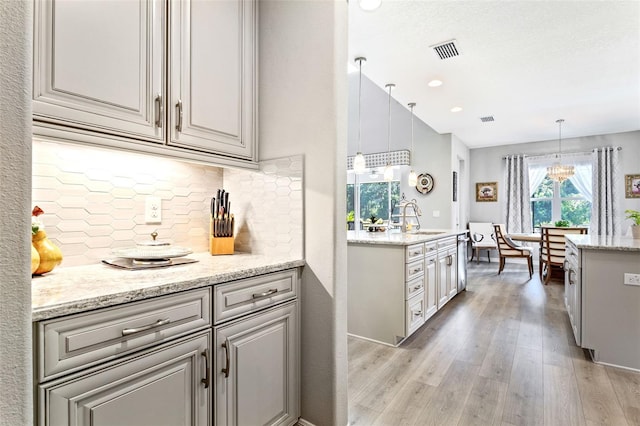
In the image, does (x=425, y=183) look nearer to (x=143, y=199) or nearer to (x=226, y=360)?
(x=143, y=199)

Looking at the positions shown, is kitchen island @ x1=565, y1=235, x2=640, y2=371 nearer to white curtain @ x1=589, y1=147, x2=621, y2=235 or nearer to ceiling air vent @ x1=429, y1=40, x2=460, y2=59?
ceiling air vent @ x1=429, y1=40, x2=460, y2=59

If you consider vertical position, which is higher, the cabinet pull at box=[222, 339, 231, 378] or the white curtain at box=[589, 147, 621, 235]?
the white curtain at box=[589, 147, 621, 235]

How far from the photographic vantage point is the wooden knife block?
1733 millimetres

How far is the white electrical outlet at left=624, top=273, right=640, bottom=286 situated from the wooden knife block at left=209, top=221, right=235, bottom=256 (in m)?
2.72

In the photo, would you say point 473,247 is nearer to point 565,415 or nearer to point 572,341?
point 572,341

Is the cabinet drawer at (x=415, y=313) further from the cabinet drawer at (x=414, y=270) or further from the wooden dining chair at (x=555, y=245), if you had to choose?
the wooden dining chair at (x=555, y=245)

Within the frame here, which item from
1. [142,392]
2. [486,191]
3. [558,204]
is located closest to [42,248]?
[142,392]

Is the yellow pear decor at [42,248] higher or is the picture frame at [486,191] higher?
the picture frame at [486,191]

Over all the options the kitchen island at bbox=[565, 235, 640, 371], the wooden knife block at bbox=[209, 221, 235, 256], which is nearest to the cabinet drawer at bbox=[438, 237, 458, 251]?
the kitchen island at bbox=[565, 235, 640, 371]

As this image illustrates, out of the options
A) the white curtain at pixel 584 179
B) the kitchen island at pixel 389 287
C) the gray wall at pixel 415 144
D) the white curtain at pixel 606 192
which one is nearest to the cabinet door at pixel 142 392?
the kitchen island at pixel 389 287

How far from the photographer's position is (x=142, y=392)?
3.24 feet

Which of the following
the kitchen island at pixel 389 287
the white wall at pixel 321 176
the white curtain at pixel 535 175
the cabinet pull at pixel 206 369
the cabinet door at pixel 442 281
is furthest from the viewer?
the white curtain at pixel 535 175

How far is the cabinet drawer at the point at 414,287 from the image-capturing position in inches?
105

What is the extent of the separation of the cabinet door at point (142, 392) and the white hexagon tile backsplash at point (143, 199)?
0.65 meters
